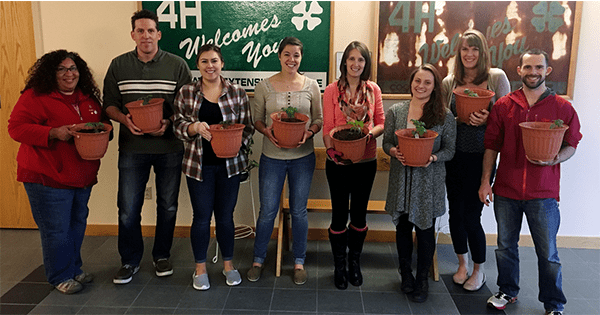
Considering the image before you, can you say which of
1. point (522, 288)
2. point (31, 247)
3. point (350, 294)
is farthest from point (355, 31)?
point (31, 247)

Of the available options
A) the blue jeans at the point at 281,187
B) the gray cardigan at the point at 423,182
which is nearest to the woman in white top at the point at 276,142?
the blue jeans at the point at 281,187

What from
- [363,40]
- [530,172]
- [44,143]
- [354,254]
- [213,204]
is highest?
[363,40]

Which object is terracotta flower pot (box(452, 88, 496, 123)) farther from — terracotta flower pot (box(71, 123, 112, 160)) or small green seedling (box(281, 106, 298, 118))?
terracotta flower pot (box(71, 123, 112, 160))

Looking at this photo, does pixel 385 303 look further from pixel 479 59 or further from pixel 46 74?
pixel 46 74

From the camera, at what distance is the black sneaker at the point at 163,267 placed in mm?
2926

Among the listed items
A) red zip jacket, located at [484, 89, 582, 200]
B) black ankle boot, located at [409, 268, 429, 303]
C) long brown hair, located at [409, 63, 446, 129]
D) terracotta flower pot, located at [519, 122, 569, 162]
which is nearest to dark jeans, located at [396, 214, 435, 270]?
black ankle boot, located at [409, 268, 429, 303]

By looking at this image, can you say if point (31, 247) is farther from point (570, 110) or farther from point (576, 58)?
point (576, 58)

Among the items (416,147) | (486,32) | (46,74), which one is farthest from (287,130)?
(486,32)

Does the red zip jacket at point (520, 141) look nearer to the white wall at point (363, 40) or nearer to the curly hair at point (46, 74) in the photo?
the white wall at point (363, 40)

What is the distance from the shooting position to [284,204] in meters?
3.26

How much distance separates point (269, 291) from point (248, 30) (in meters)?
1.87

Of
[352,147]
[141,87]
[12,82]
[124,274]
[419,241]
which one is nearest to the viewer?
[352,147]

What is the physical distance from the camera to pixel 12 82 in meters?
3.49

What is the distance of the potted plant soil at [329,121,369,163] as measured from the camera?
239 cm
